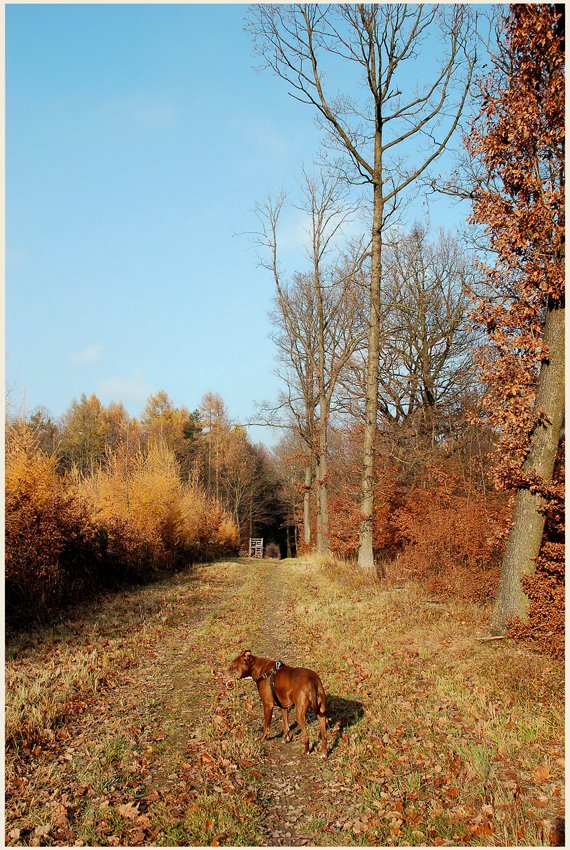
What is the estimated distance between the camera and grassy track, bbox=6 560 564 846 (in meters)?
3.83

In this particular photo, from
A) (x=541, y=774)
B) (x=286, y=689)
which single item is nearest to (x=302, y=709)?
(x=286, y=689)

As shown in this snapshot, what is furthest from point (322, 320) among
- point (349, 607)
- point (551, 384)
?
point (551, 384)

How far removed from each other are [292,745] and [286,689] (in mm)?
695

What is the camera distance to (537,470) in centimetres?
751

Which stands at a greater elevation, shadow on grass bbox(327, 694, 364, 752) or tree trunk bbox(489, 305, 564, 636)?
tree trunk bbox(489, 305, 564, 636)

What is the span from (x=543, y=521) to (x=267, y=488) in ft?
179

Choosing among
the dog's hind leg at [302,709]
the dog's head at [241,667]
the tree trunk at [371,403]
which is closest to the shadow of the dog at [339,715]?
the dog's hind leg at [302,709]

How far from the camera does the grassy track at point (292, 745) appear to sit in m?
3.83

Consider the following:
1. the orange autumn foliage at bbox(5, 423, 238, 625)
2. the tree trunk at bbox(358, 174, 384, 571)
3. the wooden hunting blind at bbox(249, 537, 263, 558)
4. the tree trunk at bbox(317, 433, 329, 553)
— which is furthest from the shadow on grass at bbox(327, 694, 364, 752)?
the wooden hunting blind at bbox(249, 537, 263, 558)

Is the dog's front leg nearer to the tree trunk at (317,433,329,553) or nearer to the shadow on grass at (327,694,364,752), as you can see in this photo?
the shadow on grass at (327,694,364,752)

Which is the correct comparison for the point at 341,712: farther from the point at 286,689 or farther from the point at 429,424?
the point at 429,424

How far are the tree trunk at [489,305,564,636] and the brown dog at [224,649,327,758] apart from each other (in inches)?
161

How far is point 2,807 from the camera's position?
3.87 metres

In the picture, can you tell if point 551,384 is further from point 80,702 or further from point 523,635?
point 80,702
